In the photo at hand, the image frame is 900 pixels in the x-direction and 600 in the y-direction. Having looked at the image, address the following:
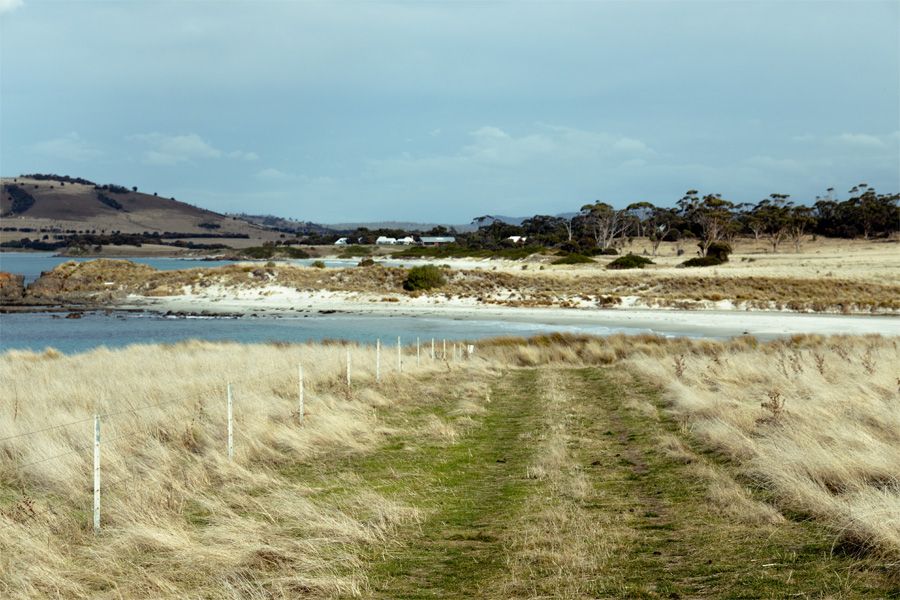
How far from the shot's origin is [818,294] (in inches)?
2429

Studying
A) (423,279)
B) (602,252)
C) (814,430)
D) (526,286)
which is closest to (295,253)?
(602,252)

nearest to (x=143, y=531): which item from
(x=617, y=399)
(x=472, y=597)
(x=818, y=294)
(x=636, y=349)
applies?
(x=472, y=597)

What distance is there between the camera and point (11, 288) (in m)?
79.3

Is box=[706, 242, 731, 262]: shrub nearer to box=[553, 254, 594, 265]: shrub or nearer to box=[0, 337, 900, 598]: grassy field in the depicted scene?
box=[553, 254, 594, 265]: shrub

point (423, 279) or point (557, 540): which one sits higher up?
point (423, 279)

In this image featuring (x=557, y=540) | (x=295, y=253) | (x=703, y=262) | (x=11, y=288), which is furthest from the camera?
(x=295, y=253)

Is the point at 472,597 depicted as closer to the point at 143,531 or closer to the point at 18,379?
the point at 143,531

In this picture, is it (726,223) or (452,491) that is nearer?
(452,491)

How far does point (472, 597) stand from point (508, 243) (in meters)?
151

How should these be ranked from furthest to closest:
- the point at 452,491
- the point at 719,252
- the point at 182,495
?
the point at 719,252 < the point at 452,491 < the point at 182,495

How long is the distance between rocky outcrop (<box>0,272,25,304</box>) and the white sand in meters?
10.7

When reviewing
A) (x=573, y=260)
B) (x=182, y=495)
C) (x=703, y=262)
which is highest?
(x=573, y=260)

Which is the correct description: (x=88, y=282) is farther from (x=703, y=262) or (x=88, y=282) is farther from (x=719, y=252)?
(x=719, y=252)

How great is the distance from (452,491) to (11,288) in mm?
82105
